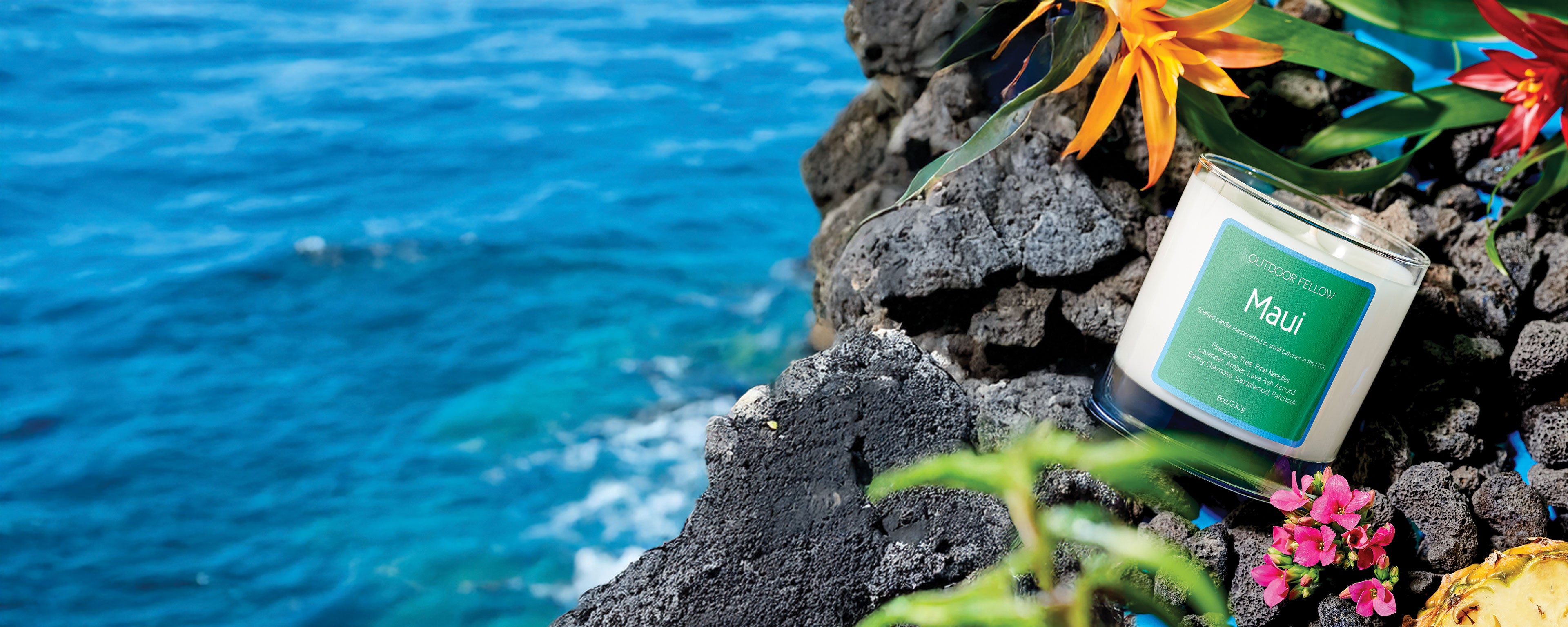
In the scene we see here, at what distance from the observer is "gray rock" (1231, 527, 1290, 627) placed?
567 mm

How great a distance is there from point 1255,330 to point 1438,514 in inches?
6.7

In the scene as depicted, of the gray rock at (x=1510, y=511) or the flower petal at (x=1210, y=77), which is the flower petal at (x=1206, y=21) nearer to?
the flower petal at (x=1210, y=77)

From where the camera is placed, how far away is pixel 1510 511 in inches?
22.8

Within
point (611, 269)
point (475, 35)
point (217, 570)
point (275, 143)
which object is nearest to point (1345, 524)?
point (217, 570)

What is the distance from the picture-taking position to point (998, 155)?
0.73 m

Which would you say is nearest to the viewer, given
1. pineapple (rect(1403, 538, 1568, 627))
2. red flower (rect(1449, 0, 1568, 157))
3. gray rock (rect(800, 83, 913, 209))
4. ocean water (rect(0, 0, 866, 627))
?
pineapple (rect(1403, 538, 1568, 627))

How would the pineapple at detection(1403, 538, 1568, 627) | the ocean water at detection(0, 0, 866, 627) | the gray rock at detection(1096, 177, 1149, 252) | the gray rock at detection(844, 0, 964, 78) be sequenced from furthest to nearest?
the ocean water at detection(0, 0, 866, 627) → the gray rock at detection(844, 0, 964, 78) → the gray rock at detection(1096, 177, 1149, 252) → the pineapple at detection(1403, 538, 1568, 627)

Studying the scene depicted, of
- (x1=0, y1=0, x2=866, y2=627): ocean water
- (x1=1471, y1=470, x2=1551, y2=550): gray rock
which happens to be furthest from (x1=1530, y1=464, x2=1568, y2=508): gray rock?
(x1=0, y1=0, x2=866, y2=627): ocean water

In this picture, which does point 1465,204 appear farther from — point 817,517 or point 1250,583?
point 817,517

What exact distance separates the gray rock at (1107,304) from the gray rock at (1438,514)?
0.66 feet

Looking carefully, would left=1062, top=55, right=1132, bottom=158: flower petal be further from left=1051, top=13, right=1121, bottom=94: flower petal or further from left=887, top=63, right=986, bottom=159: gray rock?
left=887, top=63, right=986, bottom=159: gray rock

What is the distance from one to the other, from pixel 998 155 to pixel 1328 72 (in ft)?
0.92

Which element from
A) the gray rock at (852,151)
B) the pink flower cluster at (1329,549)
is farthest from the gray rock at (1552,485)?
the gray rock at (852,151)

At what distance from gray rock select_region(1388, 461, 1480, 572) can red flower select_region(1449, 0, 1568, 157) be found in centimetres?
26
